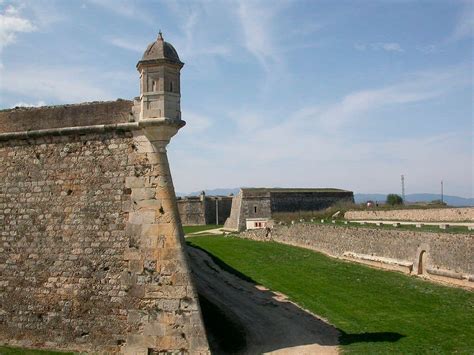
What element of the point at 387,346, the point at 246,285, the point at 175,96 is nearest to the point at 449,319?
the point at 387,346

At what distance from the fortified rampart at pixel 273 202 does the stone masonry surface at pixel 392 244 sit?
32.2ft

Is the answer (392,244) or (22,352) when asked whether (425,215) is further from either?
(22,352)

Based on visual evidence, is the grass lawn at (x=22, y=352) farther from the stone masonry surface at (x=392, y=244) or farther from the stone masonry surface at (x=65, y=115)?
the stone masonry surface at (x=392, y=244)

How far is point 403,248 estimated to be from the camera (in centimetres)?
2284

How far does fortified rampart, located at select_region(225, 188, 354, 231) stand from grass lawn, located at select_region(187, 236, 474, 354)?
58.9 feet

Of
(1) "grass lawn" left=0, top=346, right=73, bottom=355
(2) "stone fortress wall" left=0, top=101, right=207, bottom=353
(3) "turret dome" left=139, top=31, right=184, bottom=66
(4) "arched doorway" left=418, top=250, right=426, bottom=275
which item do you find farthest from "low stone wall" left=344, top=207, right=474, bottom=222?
(1) "grass lawn" left=0, top=346, right=73, bottom=355

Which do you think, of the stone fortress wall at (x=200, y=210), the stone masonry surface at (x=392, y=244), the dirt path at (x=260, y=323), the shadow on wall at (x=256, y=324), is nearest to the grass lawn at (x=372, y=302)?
the shadow on wall at (x=256, y=324)

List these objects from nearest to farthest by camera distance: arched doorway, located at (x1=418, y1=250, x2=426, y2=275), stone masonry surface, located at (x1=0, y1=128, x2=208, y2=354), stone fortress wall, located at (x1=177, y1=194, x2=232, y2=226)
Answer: stone masonry surface, located at (x1=0, y1=128, x2=208, y2=354) → arched doorway, located at (x1=418, y1=250, x2=426, y2=275) → stone fortress wall, located at (x1=177, y1=194, x2=232, y2=226)

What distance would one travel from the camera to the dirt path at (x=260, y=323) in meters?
12.4

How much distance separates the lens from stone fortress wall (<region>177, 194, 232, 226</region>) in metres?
55.1

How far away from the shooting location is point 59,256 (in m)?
11.9

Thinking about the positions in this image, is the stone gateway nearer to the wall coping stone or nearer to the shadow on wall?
the wall coping stone

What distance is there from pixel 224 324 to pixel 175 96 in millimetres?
6843

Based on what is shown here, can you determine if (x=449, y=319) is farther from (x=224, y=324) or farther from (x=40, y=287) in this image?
(x=40, y=287)
